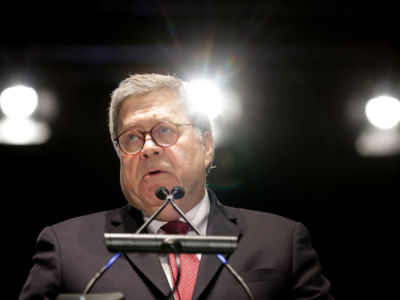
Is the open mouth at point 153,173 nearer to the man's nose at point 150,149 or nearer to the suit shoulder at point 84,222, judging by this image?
the man's nose at point 150,149

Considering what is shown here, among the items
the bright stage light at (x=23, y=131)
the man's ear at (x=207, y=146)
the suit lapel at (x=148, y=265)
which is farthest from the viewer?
the bright stage light at (x=23, y=131)

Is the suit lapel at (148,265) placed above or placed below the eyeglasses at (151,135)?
below

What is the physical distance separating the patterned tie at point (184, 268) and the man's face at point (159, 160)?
8 centimetres

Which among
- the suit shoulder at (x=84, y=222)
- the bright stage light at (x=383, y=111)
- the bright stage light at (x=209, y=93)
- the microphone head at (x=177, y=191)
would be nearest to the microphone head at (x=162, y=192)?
the microphone head at (x=177, y=191)

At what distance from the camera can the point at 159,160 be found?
229 centimetres

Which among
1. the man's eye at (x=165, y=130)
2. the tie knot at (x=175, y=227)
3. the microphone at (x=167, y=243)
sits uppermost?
the man's eye at (x=165, y=130)

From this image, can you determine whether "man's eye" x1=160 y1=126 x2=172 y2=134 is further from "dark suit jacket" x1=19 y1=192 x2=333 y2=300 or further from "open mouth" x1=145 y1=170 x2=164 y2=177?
"dark suit jacket" x1=19 y1=192 x2=333 y2=300

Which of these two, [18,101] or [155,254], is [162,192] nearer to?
[155,254]

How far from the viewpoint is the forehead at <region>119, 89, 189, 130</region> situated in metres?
2.37

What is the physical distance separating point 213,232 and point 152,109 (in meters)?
0.64

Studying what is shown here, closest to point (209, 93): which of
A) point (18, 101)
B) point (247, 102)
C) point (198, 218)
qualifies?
point (247, 102)

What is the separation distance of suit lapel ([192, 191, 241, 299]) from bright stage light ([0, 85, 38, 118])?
6.68 ft

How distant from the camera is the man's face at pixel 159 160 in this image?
228 cm

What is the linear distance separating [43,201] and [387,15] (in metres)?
3.09
